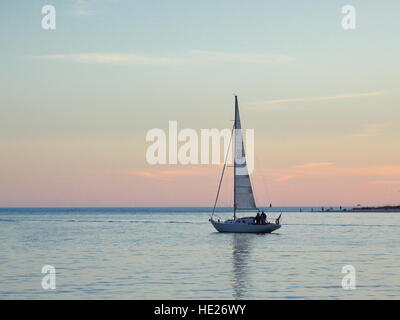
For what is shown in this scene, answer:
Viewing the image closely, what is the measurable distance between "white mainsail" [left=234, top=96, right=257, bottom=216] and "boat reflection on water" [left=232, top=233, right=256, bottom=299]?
19.5 feet

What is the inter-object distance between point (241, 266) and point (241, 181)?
41.6 m

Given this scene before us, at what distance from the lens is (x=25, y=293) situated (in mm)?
36719

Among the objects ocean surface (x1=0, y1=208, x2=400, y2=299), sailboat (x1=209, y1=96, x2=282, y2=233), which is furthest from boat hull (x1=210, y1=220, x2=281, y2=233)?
ocean surface (x1=0, y1=208, x2=400, y2=299)

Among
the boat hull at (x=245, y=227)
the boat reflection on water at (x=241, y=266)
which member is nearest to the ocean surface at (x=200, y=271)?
the boat reflection on water at (x=241, y=266)

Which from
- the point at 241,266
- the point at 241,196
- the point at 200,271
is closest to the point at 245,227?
the point at 241,196

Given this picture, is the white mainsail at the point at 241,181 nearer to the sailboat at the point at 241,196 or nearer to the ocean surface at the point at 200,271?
the sailboat at the point at 241,196

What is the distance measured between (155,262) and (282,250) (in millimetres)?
18473

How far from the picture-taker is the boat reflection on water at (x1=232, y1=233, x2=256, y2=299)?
37.4 metres

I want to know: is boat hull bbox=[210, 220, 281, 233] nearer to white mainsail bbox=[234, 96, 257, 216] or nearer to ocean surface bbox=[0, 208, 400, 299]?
white mainsail bbox=[234, 96, 257, 216]

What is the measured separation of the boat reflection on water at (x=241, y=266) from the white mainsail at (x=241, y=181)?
234 inches

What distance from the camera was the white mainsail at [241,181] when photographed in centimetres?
9166
